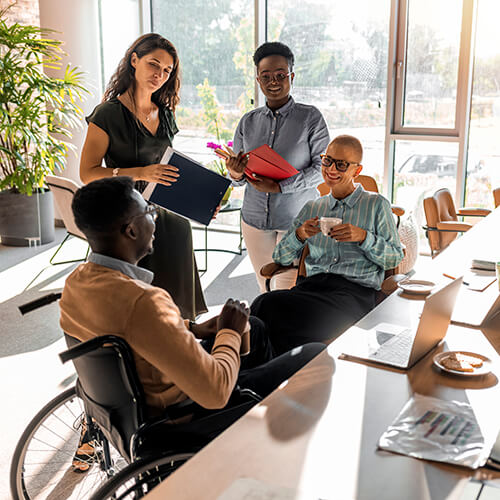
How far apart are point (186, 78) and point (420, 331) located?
18.8 ft

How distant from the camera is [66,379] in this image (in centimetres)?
327

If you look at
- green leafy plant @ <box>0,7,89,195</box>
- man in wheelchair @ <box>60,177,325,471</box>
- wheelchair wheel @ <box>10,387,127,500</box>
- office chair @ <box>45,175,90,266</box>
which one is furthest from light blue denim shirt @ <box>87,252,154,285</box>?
green leafy plant @ <box>0,7,89,195</box>

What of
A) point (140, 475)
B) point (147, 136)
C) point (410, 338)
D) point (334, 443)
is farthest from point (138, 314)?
point (147, 136)

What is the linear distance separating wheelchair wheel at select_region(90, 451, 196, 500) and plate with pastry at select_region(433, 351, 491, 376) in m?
0.68

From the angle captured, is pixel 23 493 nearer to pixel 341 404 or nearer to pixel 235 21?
pixel 341 404

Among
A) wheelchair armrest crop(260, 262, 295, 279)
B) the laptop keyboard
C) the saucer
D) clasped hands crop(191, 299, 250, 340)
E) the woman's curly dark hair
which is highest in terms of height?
the woman's curly dark hair

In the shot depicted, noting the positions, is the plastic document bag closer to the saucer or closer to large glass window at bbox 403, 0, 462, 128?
the saucer

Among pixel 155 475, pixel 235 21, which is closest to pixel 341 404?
pixel 155 475

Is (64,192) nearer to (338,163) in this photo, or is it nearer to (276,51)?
(276,51)

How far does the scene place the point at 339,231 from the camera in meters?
2.62

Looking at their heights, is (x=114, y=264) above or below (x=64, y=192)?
above

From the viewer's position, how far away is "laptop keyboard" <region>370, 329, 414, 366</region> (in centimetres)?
168

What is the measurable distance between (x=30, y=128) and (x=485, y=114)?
4.05m

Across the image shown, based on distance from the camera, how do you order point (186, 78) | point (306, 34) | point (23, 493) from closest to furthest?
point (23, 493) → point (306, 34) → point (186, 78)
